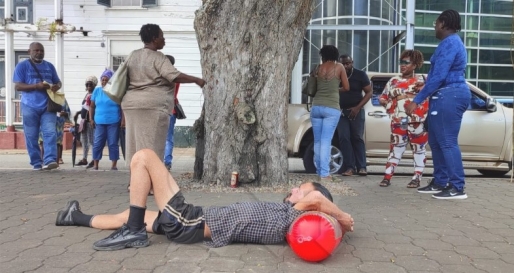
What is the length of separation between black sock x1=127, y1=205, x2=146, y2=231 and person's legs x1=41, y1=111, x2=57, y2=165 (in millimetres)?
4360

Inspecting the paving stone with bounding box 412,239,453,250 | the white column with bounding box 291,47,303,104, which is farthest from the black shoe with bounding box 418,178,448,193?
the white column with bounding box 291,47,303,104

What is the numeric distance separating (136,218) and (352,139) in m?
4.77

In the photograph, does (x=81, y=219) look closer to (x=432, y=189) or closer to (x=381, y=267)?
(x=381, y=267)

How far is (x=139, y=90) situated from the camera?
4.95 m

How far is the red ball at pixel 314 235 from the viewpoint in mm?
3111

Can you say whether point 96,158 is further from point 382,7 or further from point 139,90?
point 382,7

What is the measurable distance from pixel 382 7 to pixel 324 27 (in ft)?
9.95

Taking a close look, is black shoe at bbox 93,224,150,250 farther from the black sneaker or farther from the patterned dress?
the patterned dress

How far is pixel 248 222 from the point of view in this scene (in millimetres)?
3473

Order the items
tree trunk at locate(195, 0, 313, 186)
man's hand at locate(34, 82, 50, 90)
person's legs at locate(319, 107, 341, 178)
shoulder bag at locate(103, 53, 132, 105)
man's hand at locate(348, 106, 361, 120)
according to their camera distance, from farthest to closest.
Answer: man's hand at locate(348, 106, 361, 120) < man's hand at locate(34, 82, 50, 90) < person's legs at locate(319, 107, 341, 178) < tree trunk at locate(195, 0, 313, 186) < shoulder bag at locate(103, 53, 132, 105)

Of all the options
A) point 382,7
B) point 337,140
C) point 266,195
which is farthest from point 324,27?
point 266,195

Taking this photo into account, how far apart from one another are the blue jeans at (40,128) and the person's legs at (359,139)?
176 inches

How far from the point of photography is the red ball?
10.2ft

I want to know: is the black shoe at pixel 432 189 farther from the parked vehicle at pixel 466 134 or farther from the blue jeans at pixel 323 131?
the parked vehicle at pixel 466 134
